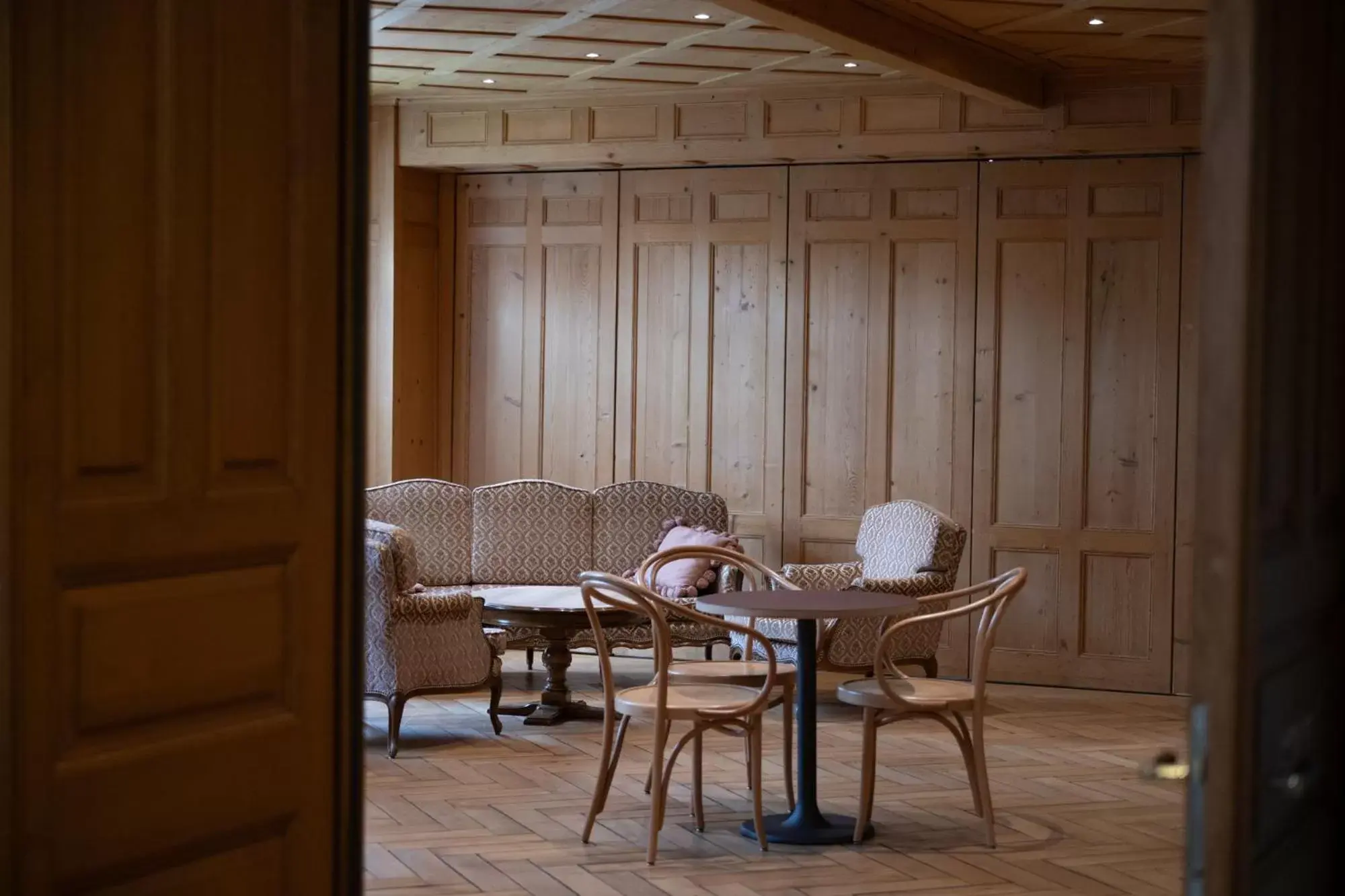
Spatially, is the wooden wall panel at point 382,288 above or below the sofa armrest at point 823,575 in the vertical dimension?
above

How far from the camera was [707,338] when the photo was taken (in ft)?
27.1

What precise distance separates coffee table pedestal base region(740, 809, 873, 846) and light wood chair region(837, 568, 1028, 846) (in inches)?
1.7

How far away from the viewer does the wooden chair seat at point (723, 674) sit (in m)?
5.01

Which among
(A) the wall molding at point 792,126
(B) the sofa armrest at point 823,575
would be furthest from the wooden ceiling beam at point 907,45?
(B) the sofa armrest at point 823,575

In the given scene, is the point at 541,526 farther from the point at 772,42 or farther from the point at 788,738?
the point at 788,738

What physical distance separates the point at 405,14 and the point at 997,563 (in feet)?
12.5

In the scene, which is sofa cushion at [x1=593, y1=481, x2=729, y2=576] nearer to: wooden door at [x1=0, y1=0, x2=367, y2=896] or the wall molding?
the wall molding

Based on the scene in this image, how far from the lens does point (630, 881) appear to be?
445 centimetres

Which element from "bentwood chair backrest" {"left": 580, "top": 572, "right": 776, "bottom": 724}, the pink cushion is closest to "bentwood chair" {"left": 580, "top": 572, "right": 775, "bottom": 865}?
"bentwood chair backrest" {"left": 580, "top": 572, "right": 776, "bottom": 724}

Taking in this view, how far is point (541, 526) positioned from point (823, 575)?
1425 millimetres

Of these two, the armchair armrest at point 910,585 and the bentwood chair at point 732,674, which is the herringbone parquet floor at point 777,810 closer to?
the bentwood chair at point 732,674

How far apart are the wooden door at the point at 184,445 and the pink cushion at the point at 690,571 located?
14.4 ft

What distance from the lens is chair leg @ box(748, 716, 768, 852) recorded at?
4.69 m

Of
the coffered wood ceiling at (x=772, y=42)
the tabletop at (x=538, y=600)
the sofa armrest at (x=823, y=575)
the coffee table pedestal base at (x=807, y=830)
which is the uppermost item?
the coffered wood ceiling at (x=772, y=42)
